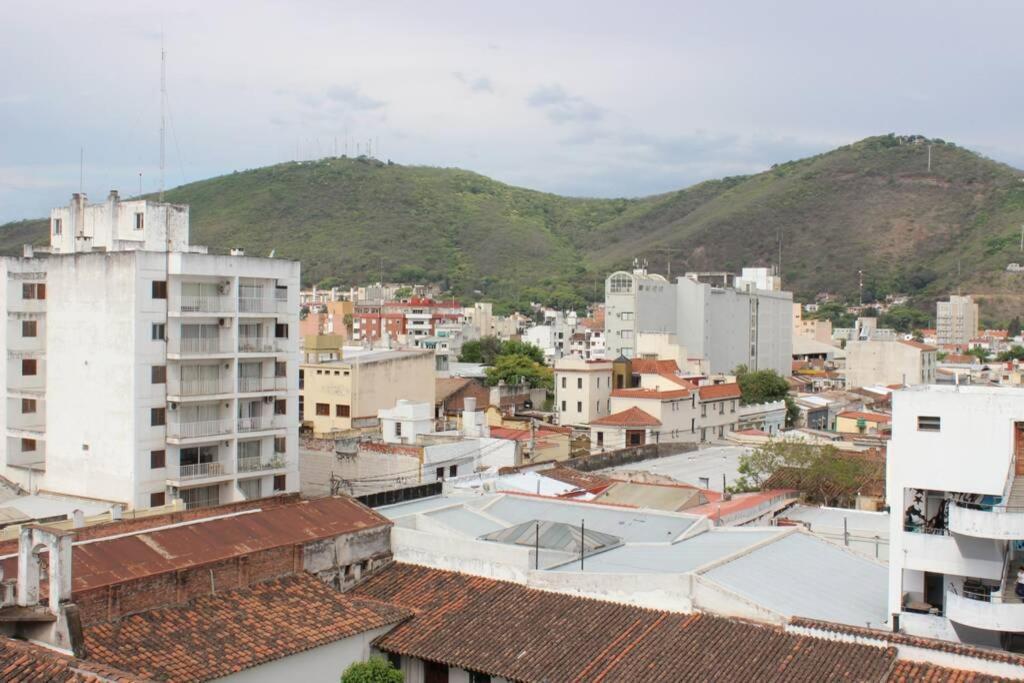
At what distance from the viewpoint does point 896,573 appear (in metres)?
17.9

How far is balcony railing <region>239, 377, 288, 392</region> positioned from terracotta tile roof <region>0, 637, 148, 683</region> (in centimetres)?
2216

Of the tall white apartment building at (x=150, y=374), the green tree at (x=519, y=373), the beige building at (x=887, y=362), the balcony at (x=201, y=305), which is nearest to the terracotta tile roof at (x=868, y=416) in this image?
the green tree at (x=519, y=373)

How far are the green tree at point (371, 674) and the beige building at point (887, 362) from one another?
248 feet

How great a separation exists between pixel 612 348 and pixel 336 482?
49990mm

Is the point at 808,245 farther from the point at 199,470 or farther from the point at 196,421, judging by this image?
the point at 199,470

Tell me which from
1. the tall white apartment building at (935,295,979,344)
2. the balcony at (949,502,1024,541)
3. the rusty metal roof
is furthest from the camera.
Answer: the tall white apartment building at (935,295,979,344)

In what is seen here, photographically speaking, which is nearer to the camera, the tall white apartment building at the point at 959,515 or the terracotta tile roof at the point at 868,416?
the tall white apartment building at the point at 959,515

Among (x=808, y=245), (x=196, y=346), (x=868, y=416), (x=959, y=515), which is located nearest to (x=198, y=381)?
(x=196, y=346)

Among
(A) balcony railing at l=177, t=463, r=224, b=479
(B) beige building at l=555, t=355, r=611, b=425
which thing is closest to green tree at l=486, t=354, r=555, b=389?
(B) beige building at l=555, t=355, r=611, b=425

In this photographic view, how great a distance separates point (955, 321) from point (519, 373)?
92177 mm

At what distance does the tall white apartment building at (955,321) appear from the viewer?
147375 millimetres

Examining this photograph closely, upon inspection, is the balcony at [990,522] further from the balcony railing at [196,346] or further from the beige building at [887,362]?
the beige building at [887,362]

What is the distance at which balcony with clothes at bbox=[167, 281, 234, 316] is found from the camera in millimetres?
34938

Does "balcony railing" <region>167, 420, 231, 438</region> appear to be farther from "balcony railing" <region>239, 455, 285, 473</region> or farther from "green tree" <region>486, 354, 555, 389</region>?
"green tree" <region>486, 354, 555, 389</region>
